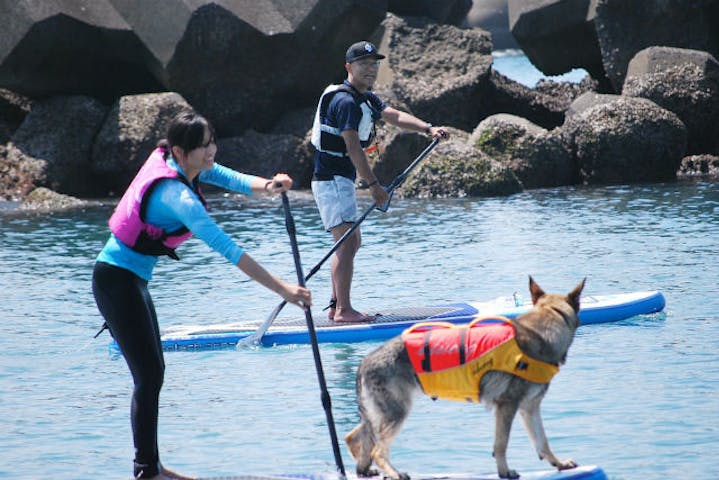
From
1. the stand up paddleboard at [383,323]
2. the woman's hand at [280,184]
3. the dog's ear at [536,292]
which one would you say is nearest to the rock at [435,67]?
the stand up paddleboard at [383,323]

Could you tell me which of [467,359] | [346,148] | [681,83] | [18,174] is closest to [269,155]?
[18,174]

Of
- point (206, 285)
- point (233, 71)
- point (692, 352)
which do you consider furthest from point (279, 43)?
point (692, 352)

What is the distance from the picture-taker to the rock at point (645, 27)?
72.7ft

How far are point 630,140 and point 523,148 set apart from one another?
1.90 meters

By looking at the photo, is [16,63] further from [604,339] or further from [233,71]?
[604,339]

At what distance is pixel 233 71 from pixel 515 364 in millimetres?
17406

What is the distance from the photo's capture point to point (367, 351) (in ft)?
29.9

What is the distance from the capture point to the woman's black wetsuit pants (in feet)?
18.3

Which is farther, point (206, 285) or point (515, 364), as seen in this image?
point (206, 285)

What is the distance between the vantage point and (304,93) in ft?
75.9

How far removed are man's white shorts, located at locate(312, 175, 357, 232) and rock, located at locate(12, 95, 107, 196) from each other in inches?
492

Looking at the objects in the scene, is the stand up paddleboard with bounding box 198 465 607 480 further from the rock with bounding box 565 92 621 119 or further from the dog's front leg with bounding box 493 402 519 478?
the rock with bounding box 565 92 621 119

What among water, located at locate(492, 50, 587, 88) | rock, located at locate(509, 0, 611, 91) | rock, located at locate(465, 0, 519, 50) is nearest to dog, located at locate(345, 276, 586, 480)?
rock, located at locate(509, 0, 611, 91)

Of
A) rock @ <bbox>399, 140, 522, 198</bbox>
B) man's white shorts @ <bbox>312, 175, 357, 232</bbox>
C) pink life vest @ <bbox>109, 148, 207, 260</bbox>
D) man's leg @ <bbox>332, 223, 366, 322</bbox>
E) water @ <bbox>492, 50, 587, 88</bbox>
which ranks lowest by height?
water @ <bbox>492, 50, 587, 88</bbox>
